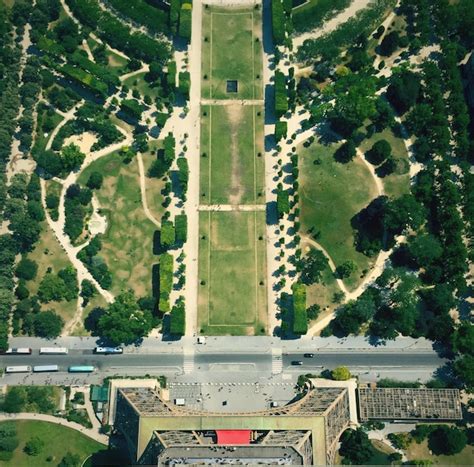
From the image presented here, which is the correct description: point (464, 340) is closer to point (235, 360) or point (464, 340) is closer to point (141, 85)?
point (235, 360)

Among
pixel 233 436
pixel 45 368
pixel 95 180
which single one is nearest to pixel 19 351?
pixel 45 368

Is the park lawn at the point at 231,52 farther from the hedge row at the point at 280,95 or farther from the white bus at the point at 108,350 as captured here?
the white bus at the point at 108,350

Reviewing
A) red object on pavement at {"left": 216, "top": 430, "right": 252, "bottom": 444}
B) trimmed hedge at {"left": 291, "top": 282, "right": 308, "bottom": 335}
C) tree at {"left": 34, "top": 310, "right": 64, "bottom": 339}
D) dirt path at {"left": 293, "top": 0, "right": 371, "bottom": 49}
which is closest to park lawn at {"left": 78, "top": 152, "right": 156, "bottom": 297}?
tree at {"left": 34, "top": 310, "right": 64, "bottom": 339}

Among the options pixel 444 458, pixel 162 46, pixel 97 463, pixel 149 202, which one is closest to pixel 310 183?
pixel 149 202

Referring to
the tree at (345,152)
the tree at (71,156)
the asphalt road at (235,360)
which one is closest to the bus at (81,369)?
the asphalt road at (235,360)

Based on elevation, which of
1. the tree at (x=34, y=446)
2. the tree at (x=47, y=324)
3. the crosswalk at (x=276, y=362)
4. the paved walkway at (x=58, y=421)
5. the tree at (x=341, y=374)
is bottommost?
the tree at (x=34, y=446)

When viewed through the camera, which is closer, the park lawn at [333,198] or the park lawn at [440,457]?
the park lawn at [440,457]
